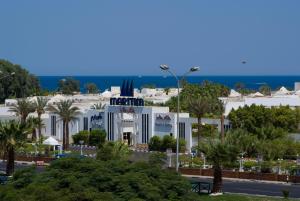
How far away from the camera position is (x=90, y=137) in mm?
95750

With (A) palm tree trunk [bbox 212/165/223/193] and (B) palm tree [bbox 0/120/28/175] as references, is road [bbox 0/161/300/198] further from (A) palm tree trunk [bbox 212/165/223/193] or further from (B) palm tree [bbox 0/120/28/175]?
(A) palm tree trunk [bbox 212/165/223/193]

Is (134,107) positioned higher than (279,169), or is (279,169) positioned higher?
(134,107)

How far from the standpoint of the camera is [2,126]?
191 ft

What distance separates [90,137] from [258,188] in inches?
1679

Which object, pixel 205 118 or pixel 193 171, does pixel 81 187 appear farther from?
pixel 205 118

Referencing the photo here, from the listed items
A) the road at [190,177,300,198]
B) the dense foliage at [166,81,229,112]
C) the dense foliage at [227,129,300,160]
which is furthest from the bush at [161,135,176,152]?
the dense foliage at [166,81,229,112]

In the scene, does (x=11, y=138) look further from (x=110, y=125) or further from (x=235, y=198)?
(x=110, y=125)

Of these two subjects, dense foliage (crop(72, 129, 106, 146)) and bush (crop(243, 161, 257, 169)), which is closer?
bush (crop(243, 161, 257, 169))

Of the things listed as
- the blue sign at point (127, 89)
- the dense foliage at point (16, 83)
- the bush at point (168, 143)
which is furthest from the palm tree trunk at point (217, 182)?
the dense foliage at point (16, 83)

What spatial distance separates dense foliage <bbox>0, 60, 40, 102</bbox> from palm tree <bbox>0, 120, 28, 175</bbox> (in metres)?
93.9

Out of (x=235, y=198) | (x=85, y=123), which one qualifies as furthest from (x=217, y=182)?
(x=85, y=123)

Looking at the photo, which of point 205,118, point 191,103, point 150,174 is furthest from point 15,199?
A: point 205,118

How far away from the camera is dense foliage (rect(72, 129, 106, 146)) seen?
94.8m

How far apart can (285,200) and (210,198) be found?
418 cm
